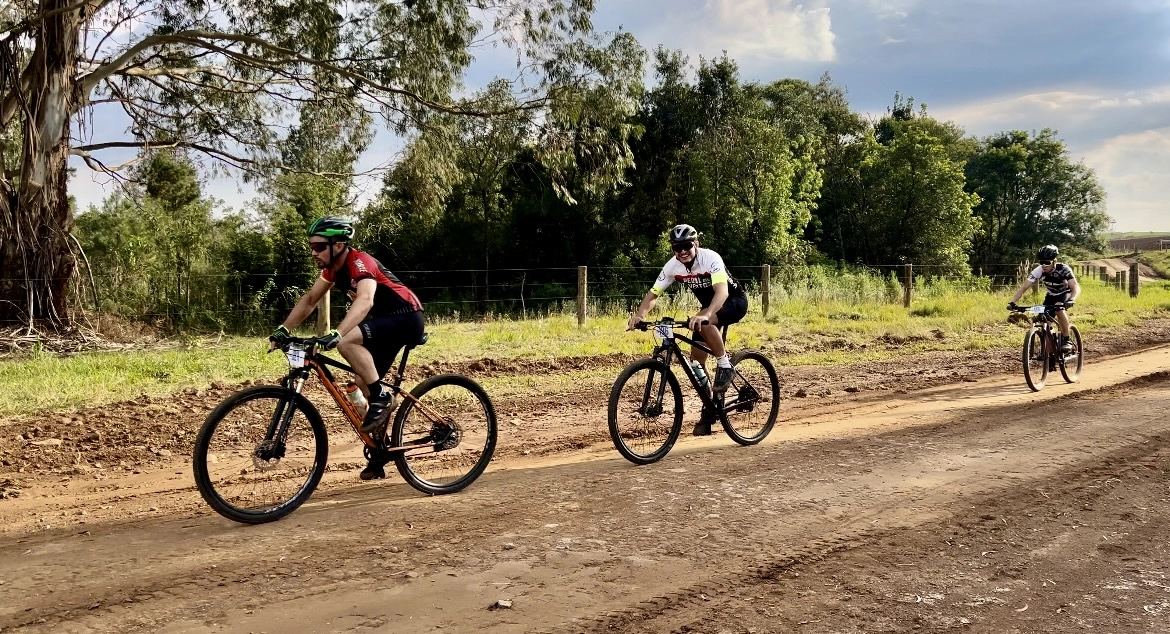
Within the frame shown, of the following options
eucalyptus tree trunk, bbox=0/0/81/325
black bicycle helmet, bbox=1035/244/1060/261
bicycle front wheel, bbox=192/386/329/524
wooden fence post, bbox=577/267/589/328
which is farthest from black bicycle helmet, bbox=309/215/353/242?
wooden fence post, bbox=577/267/589/328

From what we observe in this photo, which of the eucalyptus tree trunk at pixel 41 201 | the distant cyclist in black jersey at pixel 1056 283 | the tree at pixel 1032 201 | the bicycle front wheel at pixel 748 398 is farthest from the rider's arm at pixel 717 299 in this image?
the tree at pixel 1032 201

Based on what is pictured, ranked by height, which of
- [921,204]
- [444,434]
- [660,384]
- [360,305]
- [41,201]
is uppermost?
[921,204]

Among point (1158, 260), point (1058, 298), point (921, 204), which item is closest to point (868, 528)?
point (1058, 298)

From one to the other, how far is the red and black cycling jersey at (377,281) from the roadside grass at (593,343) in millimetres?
4532

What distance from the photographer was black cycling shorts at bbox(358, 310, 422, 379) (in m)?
5.25

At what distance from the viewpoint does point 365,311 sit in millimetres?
5078

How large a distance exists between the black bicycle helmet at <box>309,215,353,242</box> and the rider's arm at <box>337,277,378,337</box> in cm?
32

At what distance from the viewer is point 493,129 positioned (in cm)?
1970

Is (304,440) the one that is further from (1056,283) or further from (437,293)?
(437,293)

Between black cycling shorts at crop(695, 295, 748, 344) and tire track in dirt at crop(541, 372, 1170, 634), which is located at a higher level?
black cycling shorts at crop(695, 295, 748, 344)

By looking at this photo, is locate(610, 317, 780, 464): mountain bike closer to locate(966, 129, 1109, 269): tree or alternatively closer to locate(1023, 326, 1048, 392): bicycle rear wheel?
locate(1023, 326, 1048, 392): bicycle rear wheel

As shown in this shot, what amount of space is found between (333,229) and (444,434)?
1576 mm

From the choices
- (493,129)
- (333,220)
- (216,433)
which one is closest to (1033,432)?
(333,220)

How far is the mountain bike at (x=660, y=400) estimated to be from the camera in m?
6.41
